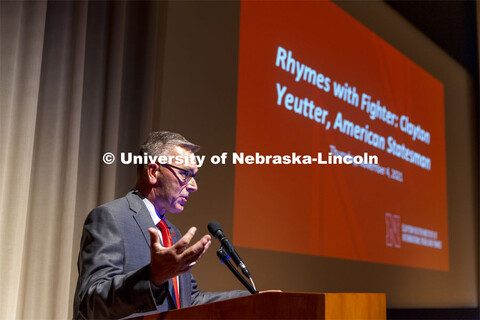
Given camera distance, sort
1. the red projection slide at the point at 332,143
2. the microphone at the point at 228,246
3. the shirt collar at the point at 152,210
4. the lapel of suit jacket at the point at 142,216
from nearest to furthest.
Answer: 1. the microphone at the point at 228,246
2. the lapel of suit jacket at the point at 142,216
3. the shirt collar at the point at 152,210
4. the red projection slide at the point at 332,143

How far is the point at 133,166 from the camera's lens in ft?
11.1

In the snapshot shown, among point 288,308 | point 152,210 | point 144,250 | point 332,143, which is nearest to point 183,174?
point 152,210

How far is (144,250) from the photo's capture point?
186 cm

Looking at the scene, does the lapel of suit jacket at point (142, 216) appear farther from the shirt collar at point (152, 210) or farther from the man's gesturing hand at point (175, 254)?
the man's gesturing hand at point (175, 254)

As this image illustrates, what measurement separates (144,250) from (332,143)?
2.92 meters

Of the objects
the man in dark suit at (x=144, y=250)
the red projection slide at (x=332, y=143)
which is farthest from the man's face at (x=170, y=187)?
the red projection slide at (x=332, y=143)

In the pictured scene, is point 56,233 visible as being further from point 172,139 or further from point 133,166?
point 172,139

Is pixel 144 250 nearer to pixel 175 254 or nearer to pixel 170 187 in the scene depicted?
pixel 170 187

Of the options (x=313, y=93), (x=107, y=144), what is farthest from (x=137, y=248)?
(x=313, y=93)

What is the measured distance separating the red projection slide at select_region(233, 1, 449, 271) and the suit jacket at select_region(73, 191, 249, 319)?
1.71m

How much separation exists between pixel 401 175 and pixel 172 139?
386cm

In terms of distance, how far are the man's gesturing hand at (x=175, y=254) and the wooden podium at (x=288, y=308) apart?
0.12m

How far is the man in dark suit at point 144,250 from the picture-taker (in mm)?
1359

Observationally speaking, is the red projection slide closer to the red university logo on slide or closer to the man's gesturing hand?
the red university logo on slide
